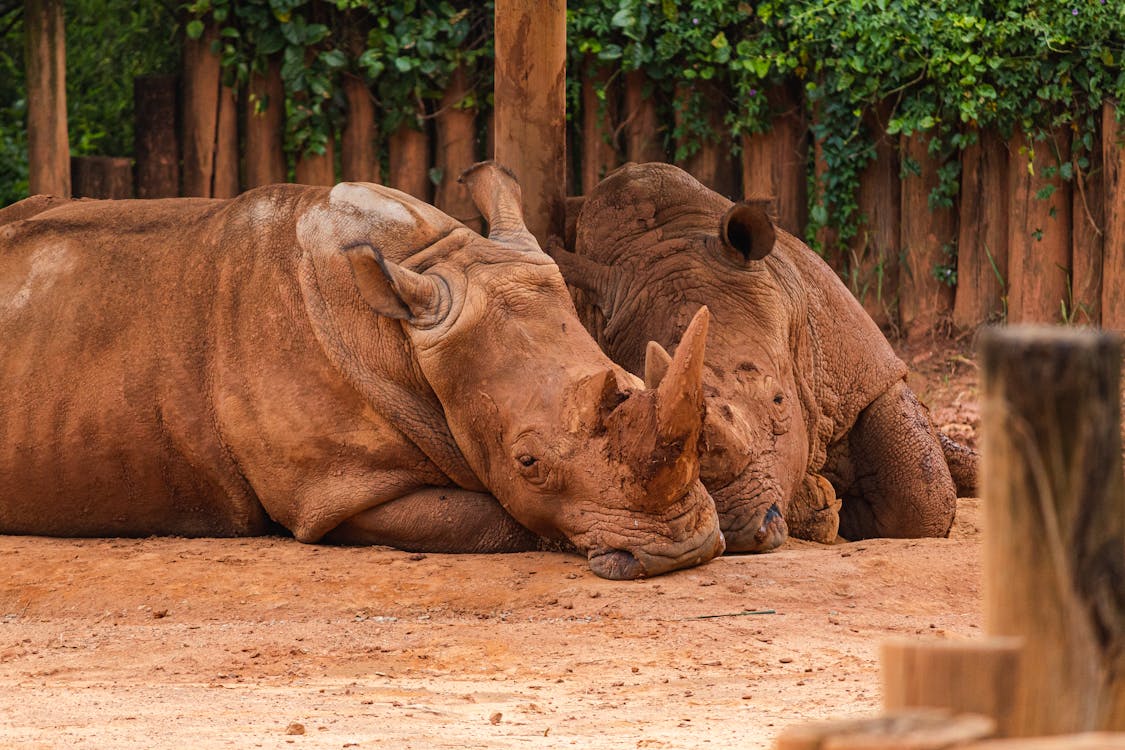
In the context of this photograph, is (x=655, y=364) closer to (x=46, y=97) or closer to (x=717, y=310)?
(x=717, y=310)

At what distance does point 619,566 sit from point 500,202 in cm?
177

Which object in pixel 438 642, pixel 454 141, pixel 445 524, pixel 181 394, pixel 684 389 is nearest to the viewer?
pixel 438 642

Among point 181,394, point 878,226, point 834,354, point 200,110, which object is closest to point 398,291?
point 181,394

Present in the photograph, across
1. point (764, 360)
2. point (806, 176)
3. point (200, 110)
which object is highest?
point (200, 110)

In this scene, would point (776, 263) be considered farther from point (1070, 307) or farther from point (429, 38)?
point (429, 38)

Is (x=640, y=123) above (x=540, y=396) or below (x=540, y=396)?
A: above

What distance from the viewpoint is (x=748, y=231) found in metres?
7.11

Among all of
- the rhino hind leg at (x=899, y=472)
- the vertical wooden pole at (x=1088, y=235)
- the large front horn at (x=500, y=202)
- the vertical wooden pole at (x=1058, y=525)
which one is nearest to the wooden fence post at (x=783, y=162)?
the vertical wooden pole at (x=1088, y=235)

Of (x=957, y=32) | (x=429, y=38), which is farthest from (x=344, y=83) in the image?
(x=957, y=32)

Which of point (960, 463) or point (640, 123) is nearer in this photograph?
point (960, 463)

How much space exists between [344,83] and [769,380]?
5.58 m

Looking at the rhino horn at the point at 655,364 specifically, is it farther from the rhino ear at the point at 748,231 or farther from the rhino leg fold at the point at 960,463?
the rhino leg fold at the point at 960,463

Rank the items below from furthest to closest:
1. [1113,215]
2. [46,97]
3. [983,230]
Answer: [983,230]
[46,97]
[1113,215]

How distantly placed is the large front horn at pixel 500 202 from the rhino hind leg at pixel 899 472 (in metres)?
1.97
